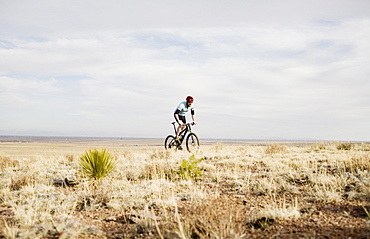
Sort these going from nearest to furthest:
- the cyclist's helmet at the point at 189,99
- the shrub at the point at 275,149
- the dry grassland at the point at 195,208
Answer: the dry grassland at the point at 195,208, the shrub at the point at 275,149, the cyclist's helmet at the point at 189,99

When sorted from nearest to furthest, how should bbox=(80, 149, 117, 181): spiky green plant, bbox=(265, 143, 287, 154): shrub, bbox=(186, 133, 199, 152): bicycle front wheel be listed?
1. bbox=(80, 149, 117, 181): spiky green plant
2. bbox=(265, 143, 287, 154): shrub
3. bbox=(186, 133, 199, 152): bicycle front wheel

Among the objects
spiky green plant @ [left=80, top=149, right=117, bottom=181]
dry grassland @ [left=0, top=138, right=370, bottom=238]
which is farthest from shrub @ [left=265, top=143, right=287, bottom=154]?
spiky green plant @ [left=80, top=149, right=117, bottom=181]

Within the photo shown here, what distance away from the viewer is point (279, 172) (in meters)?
7.70

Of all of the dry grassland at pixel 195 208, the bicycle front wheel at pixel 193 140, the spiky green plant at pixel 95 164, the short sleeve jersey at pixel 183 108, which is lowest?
the dry grassland at pixel 195 208

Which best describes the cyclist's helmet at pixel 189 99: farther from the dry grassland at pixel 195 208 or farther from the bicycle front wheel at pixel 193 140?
the dry grassland at pixel 195 208

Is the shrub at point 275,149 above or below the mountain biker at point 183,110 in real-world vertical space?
below

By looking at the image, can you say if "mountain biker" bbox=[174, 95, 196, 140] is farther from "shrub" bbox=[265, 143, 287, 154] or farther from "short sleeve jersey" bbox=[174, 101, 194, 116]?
"shrub" bbox=[265, 143, 287, 154]

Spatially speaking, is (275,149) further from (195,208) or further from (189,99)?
(195,208)

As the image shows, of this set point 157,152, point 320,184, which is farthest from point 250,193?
point 157,152

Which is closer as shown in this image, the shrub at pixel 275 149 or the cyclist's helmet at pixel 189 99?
the shrub at pixel 275 149

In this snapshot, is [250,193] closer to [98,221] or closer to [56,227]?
[98,221]

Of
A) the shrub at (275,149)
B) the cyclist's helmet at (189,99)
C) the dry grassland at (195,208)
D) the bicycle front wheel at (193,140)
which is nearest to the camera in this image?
the dry grassland at (195,208)

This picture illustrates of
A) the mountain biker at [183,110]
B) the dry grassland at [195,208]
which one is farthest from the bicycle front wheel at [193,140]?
the dry grassland at [195,208]

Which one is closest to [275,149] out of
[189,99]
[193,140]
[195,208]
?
[193,140]
